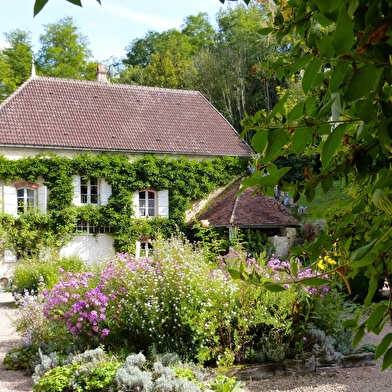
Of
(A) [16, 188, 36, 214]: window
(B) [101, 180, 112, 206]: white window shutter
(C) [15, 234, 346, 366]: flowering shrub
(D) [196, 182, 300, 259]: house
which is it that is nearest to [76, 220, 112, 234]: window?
(B) [101, 180, 112, 206]: white window shutter

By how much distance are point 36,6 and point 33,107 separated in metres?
20.5

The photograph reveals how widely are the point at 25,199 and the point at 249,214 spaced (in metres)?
8.14

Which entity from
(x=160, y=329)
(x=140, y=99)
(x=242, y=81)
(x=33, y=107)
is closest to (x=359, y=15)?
(x=160, y=329)

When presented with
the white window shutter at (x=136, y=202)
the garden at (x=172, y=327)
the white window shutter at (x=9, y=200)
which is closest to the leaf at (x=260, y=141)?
the garden at (x=172, y=327)

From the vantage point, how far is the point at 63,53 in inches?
1457

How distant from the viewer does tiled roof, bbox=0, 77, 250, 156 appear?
1930cm

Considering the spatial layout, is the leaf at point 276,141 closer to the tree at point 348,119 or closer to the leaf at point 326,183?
the tree at point 348,119

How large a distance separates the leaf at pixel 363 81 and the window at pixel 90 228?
19.0 m

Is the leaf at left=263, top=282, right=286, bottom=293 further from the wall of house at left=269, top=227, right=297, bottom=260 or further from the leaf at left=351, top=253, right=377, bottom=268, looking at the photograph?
the wall of house at left=269, top=227, right=297, bottom=260

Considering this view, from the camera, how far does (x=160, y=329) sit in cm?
689

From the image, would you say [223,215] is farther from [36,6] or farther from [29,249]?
[36,6]

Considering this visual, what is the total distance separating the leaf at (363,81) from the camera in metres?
0.60

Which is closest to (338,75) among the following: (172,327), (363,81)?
(363,81)

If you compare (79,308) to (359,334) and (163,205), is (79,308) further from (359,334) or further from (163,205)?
(163,205)
